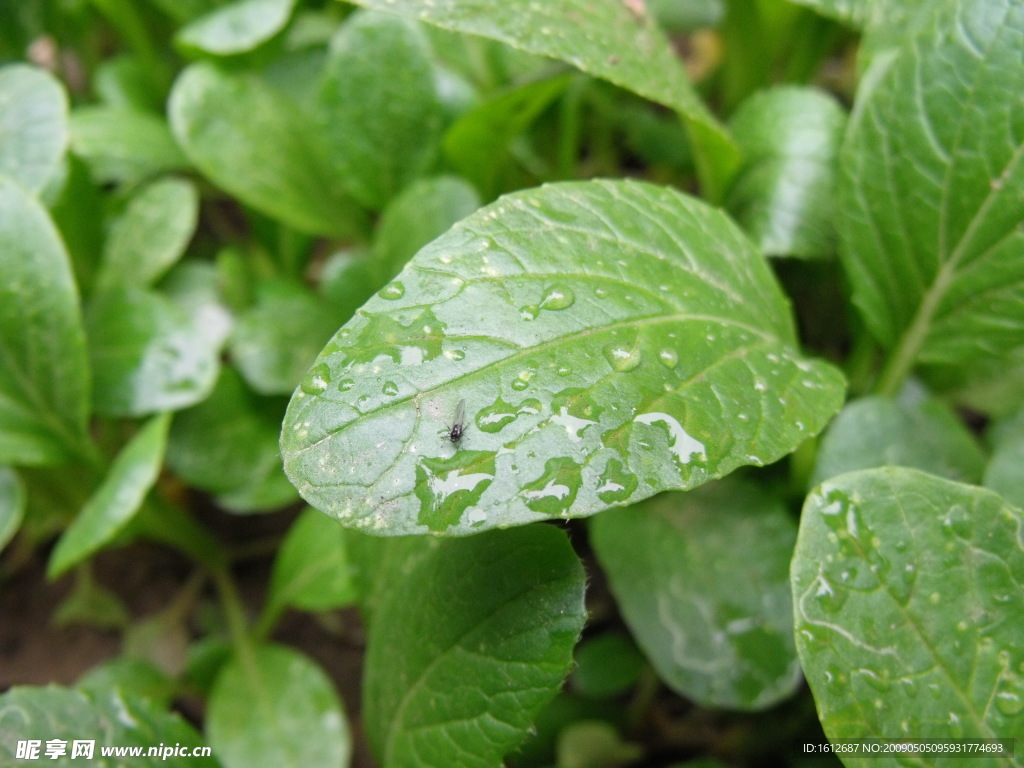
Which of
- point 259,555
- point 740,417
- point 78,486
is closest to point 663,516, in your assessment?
point 740,417

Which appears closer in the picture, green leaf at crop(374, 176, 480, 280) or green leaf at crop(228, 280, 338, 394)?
green leaf at crop(374, 176, 480, 280)

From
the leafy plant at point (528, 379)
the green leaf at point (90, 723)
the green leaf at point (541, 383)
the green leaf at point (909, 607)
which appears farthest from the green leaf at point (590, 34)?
the green leaf at point (90, 723)

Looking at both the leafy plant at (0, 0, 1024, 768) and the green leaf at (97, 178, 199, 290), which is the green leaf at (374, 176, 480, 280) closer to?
the leafy plant at (0, 0, 1024, 768)

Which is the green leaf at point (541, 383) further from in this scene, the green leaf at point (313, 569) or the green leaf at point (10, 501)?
the green leaf at point (10, 501)

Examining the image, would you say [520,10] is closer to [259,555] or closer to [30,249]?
[30,249]

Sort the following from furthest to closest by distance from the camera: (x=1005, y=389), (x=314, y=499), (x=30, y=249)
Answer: (x=1005, y=389)
(x=30, y=249)
(x=314, y=499)

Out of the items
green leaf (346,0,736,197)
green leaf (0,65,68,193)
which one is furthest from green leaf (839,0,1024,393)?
green leaf (0,65,68,193)
